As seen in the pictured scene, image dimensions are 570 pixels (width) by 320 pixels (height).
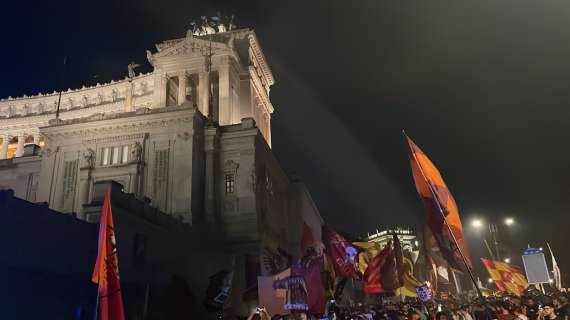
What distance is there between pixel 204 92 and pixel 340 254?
34.2 meters

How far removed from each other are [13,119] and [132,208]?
196 ft

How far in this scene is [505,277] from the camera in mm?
34625

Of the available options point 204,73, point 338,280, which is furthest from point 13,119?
point 338,280

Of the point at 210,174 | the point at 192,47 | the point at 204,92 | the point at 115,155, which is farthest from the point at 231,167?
the point at 192,47

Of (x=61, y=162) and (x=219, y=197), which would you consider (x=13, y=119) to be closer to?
(x=61, y=162)

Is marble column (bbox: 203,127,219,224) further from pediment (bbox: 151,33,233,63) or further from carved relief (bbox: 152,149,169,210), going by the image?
pediment (bbox: 151,33,233,63)

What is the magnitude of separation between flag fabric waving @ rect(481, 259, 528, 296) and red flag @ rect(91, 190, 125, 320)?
30809 mm

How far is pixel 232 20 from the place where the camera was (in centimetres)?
7412

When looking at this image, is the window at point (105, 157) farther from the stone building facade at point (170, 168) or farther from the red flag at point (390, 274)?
the red flag at point (390, 274)

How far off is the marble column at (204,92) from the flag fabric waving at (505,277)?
1395 inches

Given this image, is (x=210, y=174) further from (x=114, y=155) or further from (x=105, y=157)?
(x=105, y=157)

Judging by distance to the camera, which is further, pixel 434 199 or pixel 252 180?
pixel 252 180

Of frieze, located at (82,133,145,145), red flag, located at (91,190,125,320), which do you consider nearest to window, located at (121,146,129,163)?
frieze, located at (82,133,145,145)

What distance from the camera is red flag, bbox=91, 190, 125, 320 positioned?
33.3 ft
